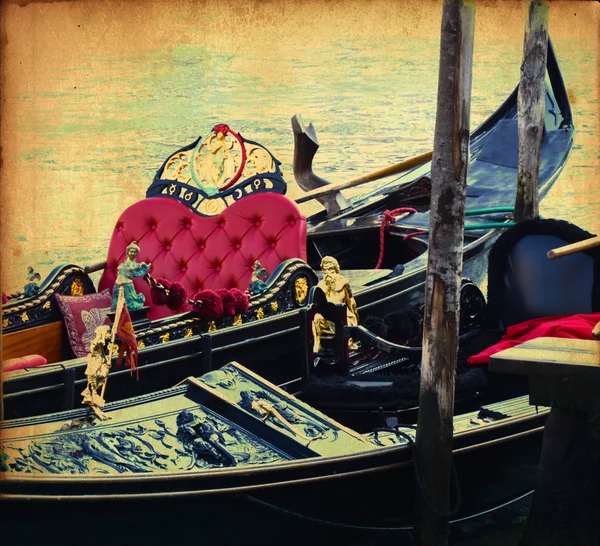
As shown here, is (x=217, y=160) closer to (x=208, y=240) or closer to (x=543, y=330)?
(x=208, y=240)

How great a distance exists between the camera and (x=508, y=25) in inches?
208

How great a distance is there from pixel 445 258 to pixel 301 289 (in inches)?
27.0

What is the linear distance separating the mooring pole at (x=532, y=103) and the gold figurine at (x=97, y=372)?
2.21m

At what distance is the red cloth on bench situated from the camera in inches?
149

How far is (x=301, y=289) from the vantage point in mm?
3797

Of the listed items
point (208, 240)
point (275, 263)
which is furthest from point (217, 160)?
point (275, 263)

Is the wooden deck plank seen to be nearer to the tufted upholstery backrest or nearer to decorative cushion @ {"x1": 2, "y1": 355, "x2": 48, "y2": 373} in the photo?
the tufted upholstery backrest

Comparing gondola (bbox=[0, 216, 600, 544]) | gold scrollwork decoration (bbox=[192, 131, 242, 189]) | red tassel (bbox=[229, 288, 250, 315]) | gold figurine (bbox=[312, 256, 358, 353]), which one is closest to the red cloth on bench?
gondola (bbox=[0, 216, 600, 544])

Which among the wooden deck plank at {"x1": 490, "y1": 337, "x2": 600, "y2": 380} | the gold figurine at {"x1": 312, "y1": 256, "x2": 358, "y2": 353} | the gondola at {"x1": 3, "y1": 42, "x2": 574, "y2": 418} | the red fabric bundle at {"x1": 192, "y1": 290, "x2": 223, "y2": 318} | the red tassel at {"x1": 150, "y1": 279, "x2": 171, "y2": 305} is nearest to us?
the wooden deck plank at {"x1": 490, "y1": 337, "x2": 600, "y2": 380}

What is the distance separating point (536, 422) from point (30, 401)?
1.80 m

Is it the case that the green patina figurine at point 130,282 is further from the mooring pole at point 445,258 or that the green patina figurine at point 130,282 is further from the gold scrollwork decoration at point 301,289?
the mooring pole at point 445,258

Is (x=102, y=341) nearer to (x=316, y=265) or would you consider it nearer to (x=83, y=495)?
(x=83, y=495)

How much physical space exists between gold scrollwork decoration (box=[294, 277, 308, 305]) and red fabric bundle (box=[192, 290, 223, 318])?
0.36m

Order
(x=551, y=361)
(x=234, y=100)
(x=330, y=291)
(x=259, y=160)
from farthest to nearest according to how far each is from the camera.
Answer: (x=234, y=100)
(x=259, y=160)
(x=330, y=291)
(x=551, y=361)
